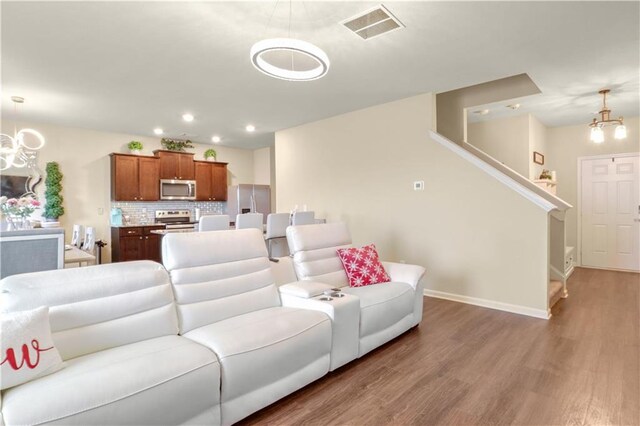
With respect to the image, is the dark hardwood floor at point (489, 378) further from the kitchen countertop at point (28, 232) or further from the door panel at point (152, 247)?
the door panel at point (152, 247)

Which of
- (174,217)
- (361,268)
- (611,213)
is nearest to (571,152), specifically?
(611,213)

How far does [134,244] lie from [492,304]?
19.7ft

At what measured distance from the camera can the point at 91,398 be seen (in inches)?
53.0

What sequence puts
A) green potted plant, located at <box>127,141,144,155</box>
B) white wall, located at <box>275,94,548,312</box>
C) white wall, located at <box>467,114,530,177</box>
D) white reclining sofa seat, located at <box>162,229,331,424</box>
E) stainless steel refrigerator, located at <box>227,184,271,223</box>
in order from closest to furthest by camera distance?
white reclining sofa seat, located at <box>162,229,331,424</box>, white wall, located at <box>275,94,548,312</box>, white wall, located at <box>467,114,530,177</box>, green potted plant, located at <box>127,141,144,155</box>, stainless steel refrigerator, located at <box>227,184,271,223</box>

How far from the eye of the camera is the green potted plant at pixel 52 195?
18.8 feet

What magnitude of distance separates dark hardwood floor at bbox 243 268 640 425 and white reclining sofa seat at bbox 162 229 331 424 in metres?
0.19

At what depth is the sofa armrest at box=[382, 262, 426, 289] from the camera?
3219 mm

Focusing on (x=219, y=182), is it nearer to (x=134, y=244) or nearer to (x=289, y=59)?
(x=134, y=244)

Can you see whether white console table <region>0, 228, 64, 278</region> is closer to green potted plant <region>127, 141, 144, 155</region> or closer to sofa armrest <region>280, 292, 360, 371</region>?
sofa armrest <region>280, 292, 360, 371</region>

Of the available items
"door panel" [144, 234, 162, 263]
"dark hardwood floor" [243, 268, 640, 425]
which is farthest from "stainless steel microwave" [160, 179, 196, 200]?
"dark hardwood floor" [243, 268, 640, 425]

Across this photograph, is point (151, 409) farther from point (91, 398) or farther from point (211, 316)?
point (211, 316)

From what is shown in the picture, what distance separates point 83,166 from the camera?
6.24 m

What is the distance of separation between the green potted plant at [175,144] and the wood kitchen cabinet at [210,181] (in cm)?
43

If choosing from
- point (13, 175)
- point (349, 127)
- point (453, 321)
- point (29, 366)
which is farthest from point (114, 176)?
point (453, 321)
